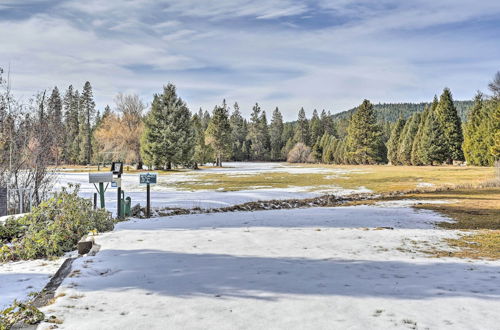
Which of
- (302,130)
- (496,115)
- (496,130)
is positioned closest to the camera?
(496,115)

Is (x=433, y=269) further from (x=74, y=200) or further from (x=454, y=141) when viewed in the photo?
(x=454, y=141)

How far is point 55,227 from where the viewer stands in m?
7.55

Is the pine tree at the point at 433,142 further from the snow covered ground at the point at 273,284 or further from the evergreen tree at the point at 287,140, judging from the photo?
the snow covered ground at the point at 273,284

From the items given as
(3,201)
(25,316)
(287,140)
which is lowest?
(25,316)

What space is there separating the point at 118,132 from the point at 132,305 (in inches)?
1661

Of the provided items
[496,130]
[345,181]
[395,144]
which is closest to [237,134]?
[395,144]

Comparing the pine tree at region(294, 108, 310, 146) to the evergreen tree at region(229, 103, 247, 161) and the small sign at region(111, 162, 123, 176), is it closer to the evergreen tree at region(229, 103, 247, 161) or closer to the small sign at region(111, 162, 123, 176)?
the evergreen tree at region(229, 103, 247, 161)

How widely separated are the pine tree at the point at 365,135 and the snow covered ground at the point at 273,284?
59.3m

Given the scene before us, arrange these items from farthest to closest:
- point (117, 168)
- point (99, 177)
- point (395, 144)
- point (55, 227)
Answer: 1. point (395, 144)
2. point (117, 168)
3. point (99, 177)
4. point (55, 227)

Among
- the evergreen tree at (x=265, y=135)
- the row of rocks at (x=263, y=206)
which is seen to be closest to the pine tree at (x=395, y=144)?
the evergreen tree at (x=265, y=135)

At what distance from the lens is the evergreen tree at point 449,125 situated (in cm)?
A: 5603

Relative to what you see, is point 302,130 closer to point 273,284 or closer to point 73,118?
point 73,118

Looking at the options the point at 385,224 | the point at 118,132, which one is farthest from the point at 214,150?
the point at 385,224

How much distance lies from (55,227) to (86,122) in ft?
236
